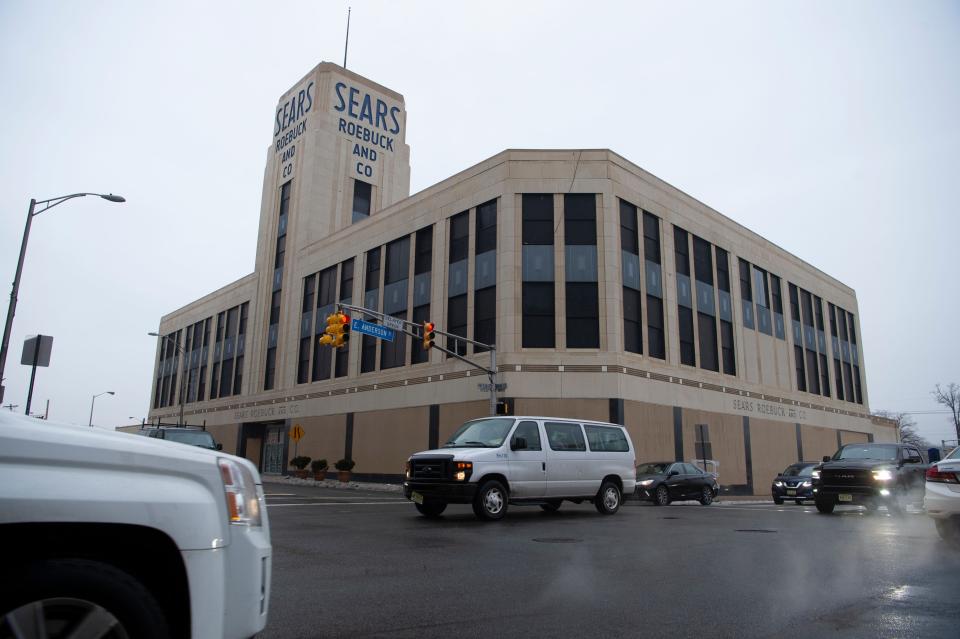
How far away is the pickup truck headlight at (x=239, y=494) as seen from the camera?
2910mm

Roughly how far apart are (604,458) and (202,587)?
504 inches

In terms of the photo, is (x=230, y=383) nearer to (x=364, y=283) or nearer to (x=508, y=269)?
(x=364, y=283)

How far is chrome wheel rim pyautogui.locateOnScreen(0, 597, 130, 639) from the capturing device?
214 centimetres

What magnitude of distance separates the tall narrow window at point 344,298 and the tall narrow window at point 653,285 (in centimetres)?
1641

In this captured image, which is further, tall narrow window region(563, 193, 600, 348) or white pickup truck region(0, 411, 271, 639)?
tall narrow window region(563, 193, 600, 348)

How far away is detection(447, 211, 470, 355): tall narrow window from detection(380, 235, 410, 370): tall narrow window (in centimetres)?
313

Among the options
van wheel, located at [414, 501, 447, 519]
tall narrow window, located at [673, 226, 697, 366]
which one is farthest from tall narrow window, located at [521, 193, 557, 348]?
van wheel, located at [414, 501, 447, 519]

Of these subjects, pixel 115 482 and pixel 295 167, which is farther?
pixel 295 167

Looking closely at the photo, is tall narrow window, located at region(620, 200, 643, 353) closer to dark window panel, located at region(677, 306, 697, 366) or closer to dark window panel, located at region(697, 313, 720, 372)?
dark window panel, located at region(677, 306, 697, 366)

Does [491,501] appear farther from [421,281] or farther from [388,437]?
[421,281]

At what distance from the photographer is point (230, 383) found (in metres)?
48.9

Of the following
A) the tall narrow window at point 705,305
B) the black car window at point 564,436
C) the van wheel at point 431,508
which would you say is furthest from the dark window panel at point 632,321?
the van wheel at point 431,508

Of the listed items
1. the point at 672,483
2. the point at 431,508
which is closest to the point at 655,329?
the point at 672,483

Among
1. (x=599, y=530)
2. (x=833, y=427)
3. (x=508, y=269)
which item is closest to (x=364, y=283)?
(x=508, y=269)
